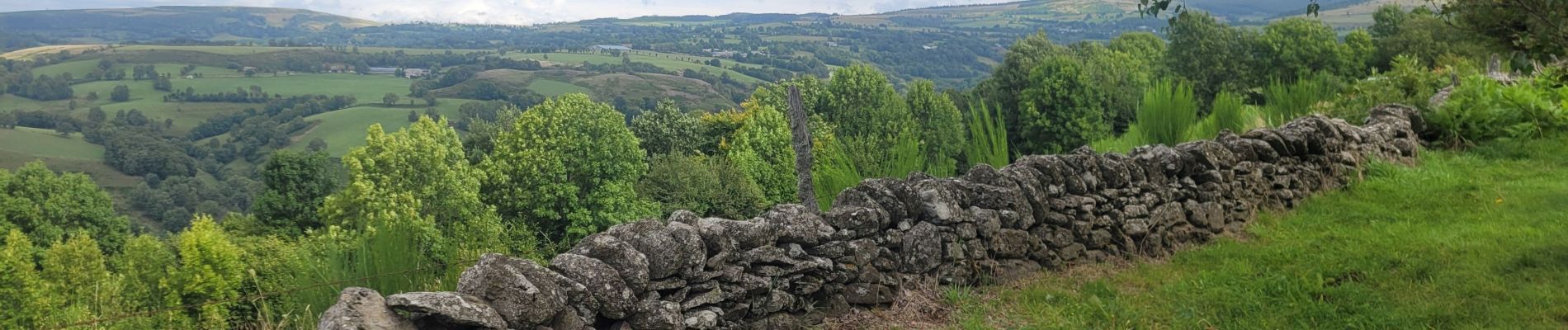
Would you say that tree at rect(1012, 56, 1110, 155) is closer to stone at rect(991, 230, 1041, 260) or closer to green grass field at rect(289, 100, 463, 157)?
stone at rect(991, 230, 1041, 260)

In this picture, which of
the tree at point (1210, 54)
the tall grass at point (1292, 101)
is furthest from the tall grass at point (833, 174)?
the tree at point (1210, 54)

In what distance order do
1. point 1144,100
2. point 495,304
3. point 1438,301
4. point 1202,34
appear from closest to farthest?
point 495,304 → point 1438,301 → point 1144,100 → point 1202,34

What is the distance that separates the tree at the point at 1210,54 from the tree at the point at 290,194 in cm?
4228

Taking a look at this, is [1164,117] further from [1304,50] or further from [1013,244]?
[1304,50]

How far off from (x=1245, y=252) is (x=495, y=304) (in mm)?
5457

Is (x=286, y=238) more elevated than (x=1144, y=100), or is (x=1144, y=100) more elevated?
(x=1144, y=100)

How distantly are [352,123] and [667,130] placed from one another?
93769 millimetres

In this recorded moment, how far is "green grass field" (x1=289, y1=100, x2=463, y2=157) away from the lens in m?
124

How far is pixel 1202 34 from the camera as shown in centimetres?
5225

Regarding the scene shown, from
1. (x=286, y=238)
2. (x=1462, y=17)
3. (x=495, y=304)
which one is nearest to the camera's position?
(x=495, y=304)

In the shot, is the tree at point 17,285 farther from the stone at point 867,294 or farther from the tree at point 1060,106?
the stone at point 867,294

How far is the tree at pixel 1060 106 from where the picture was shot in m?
39.1

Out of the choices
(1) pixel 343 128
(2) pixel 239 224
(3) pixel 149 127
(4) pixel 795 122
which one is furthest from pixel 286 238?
(3) pixel 149 127

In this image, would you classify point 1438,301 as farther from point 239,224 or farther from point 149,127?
point 149,127
